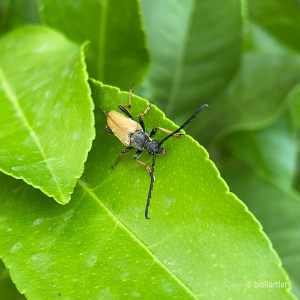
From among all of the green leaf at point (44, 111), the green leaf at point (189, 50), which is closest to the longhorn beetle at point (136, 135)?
the green leaf at point (44, 111)

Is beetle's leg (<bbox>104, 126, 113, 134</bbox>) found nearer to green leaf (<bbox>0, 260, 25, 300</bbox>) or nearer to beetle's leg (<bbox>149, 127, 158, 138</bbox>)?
beetle's leg (<bbox>149, 127, 158, 138</bbox>)

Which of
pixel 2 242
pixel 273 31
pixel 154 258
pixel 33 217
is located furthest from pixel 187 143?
pixel 273 31

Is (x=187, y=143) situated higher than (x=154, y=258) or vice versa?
(x=187, y=143)

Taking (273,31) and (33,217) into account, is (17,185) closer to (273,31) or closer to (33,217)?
(33,217)

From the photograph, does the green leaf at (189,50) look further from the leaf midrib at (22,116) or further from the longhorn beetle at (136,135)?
the leaf midrib at (22,116)

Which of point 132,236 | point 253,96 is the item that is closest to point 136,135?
point 132,236

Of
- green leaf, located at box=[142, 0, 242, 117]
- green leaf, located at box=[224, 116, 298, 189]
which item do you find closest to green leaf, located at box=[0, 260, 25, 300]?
green leaf, located at box=[142, 0, 242, 117]

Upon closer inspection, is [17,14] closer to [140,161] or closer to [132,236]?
[140,161]
